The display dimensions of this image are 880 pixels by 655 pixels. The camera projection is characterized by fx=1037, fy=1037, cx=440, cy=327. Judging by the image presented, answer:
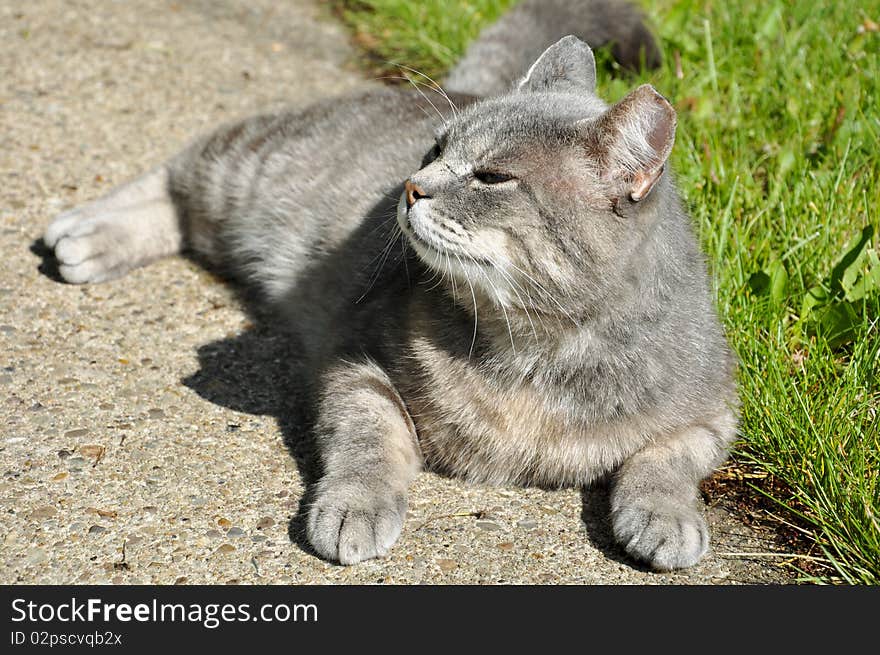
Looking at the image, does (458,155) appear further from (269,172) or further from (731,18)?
(731,18)

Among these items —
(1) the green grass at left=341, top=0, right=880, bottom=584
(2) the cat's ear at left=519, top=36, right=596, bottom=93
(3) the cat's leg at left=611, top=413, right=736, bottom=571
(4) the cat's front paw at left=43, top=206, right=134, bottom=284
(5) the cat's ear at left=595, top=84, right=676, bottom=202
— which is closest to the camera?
(5) the cat's ear at left=595, top=84, right=676, bottom=202

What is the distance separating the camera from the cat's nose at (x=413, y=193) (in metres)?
2.52

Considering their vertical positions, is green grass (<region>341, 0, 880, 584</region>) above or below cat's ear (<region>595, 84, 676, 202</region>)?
below

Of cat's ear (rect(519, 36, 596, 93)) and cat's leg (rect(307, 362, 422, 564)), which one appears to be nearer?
cat's leg (rect(307, 362, 422, 564))

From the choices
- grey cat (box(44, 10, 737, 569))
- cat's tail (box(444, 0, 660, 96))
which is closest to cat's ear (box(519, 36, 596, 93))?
grey cat (box(44, 10, 737, 569))

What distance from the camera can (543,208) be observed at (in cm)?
244

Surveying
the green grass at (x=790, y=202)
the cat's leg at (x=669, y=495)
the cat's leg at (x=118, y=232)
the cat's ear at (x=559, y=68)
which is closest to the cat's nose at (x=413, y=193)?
the cat's ear at (x=559, y=68)

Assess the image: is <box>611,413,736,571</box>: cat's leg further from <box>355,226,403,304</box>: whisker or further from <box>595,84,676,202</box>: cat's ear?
<box>355,226,403,304</box>: whisker

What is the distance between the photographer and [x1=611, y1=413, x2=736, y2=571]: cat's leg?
98.7 inches

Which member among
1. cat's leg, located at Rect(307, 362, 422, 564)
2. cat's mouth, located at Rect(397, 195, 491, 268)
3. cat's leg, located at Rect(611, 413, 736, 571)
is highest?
cat's mouth, located at Rect(397, 195, 491, 268)

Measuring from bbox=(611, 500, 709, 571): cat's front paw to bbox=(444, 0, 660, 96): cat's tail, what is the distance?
196cm

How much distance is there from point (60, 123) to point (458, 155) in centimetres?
246

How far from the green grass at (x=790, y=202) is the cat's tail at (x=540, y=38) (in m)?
0.15

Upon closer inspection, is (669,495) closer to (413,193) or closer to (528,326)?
(528,326)
